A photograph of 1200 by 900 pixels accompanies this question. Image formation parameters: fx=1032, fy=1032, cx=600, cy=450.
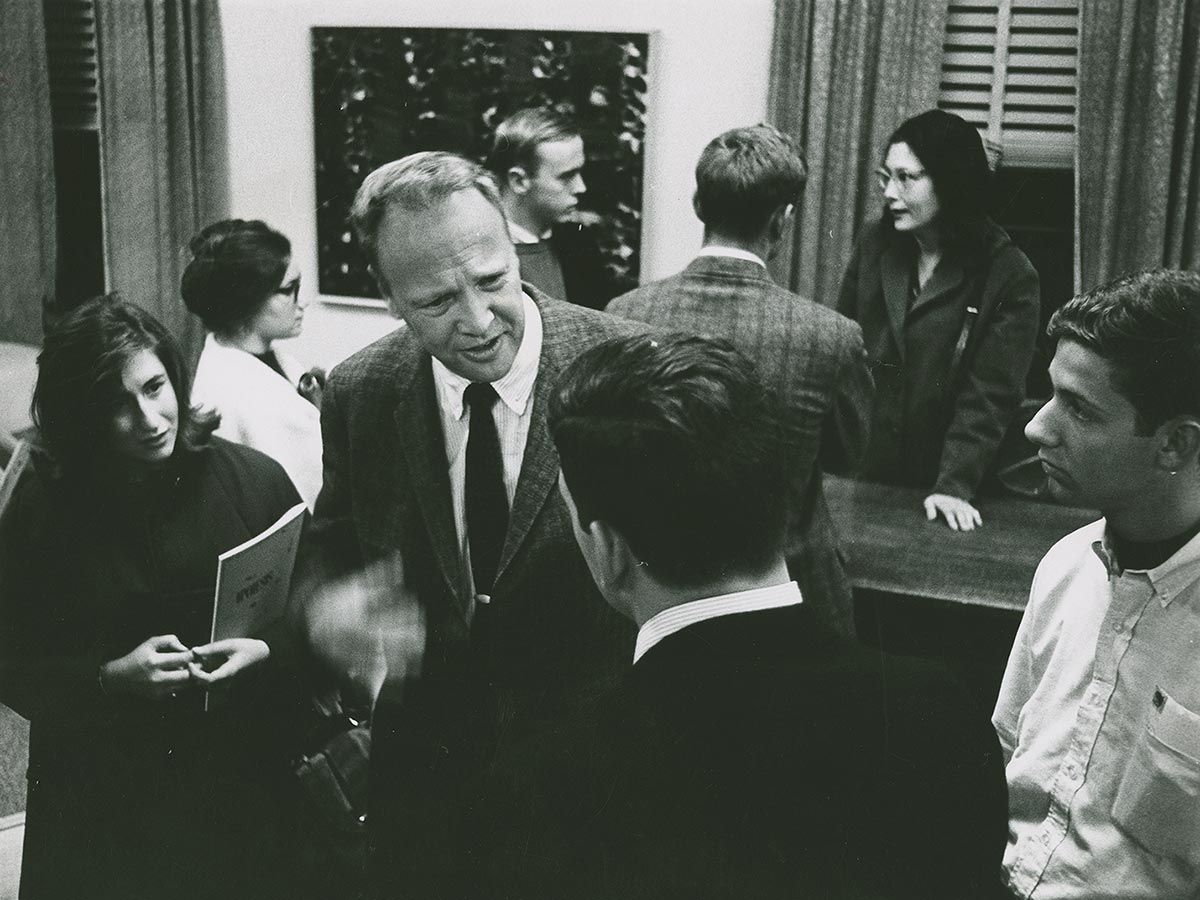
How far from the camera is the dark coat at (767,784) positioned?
38.4 inches

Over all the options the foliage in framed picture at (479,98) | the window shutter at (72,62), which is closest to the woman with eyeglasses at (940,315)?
the foliage in framed picture at (479,98)

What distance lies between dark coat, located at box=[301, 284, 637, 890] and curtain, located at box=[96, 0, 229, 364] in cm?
35

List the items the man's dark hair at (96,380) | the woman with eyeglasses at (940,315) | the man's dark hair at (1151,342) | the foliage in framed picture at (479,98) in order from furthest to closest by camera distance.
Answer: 1. the man's dark hair at (96,380)
2. the foliage in framed picture at (479,98)
3. the woman with eyeglasses at (940,315)
4. the man's dark hair at (1151,342)

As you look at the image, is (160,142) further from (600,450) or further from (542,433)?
(600,450)

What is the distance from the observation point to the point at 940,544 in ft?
4.50

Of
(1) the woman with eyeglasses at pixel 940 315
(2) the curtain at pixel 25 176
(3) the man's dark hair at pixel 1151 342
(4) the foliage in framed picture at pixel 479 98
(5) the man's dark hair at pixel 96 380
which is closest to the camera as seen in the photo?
(3) the man's dark hair at pixel 1151 342

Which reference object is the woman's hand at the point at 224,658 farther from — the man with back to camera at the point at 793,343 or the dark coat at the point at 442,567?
the man with back to camera at the point at 793,343

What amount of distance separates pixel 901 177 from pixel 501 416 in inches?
23.1

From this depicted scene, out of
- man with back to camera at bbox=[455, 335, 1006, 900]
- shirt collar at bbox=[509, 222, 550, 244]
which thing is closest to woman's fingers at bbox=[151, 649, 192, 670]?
man with back to camera at bbox=[455, 335, 1006, 900]

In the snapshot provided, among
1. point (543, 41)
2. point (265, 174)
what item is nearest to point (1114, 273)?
point (543, 41)

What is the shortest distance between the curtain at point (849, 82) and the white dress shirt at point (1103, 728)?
0.51 meters

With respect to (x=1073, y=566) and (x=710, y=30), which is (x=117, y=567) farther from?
(x=1073, y=566)

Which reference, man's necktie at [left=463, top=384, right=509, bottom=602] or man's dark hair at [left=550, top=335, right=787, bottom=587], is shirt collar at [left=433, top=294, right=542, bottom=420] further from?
man's dark hair at [left=550, top=335, right=787, bottom=587]

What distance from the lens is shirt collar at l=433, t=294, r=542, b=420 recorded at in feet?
4.39
